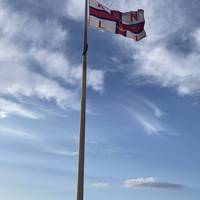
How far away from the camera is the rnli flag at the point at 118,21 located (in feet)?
89.2

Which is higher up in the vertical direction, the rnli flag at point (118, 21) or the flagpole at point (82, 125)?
the rnli flag at point (118, 21)

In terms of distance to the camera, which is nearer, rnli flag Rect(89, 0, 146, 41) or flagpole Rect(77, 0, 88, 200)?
flagpole Rect(77, 0, 88, 200)

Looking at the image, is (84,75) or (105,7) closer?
(84,75)

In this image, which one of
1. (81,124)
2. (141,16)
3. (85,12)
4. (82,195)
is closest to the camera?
(82,195)

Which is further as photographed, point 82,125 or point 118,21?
point 118,21

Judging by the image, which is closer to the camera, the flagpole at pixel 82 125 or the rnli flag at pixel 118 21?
the flagpole at pixel 82 125

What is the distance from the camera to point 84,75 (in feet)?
83.7

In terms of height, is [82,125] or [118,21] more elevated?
[118,21]

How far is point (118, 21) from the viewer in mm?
28047

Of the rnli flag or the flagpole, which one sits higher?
the rnli flag

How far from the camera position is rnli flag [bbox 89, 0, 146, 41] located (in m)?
27.2

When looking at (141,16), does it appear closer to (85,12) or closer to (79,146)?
(85,12)

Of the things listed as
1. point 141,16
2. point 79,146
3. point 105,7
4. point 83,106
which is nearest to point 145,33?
point 141,16

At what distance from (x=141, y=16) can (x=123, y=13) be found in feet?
4.67
